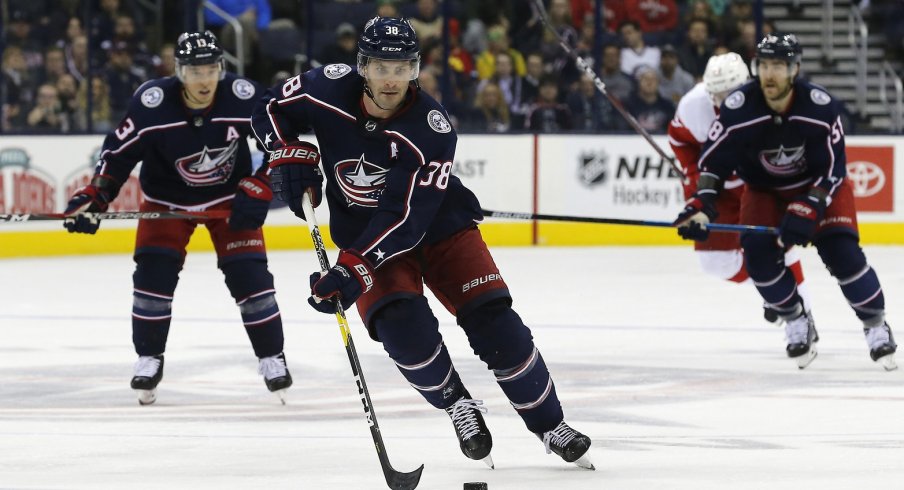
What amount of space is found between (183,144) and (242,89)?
264 millimetres

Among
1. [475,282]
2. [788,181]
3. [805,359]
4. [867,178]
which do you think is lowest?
[867,178]

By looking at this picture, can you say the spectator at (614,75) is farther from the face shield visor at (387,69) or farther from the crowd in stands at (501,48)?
the face shield visor at (387,69)

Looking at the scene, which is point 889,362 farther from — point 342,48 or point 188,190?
point 342,48

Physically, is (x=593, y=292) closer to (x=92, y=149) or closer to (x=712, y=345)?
(x=712, y=345)

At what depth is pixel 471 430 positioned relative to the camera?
13.0ft

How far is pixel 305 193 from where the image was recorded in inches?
164

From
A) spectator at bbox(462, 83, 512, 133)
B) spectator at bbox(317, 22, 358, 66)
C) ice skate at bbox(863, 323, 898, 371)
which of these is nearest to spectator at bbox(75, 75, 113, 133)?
spectator at bbox(317, 22, 358, 66)

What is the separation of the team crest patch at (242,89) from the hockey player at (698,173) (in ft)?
6.47

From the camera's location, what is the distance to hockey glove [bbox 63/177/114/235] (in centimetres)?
510

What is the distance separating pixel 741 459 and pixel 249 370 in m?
2.20

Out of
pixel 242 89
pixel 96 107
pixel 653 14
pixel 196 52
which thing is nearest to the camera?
pixel 196 52

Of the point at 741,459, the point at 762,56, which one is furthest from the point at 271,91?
the point at 762,56

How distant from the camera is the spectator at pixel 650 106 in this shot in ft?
34.1

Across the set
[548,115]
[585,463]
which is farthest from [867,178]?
[585,463]
